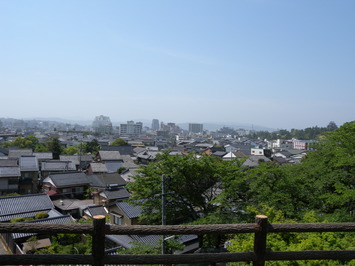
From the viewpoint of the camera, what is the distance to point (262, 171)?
1318 centimetres

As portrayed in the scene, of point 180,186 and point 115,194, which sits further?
point 115,194

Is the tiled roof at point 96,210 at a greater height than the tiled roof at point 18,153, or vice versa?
the tiled roof at point 18,153

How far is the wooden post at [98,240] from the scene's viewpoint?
258 centimetres

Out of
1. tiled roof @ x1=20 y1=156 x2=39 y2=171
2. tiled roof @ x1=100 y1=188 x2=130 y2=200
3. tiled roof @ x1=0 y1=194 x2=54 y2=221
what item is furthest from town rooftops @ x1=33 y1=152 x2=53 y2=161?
tiled roof @ x1=100 y1=188 x2=130 y2=200

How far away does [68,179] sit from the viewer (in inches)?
1136

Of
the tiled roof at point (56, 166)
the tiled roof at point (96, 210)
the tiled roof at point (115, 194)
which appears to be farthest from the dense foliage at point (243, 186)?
the tiled roof at point (56, 166)

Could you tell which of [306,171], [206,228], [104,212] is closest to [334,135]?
[306,171]

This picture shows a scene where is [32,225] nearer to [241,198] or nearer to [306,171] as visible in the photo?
[241,198]

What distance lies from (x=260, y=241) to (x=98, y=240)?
1.71 m

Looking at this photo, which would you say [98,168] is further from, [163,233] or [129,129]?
[129,129]

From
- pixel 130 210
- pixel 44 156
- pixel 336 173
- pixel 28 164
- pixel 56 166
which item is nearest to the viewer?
pixel 336 173

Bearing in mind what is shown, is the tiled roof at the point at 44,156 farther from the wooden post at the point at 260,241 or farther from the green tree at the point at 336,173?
the wooden post at the point at 260,241

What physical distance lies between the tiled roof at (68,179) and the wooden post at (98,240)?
2795 cm

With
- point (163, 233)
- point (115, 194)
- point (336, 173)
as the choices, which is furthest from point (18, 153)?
point (163, 233)
